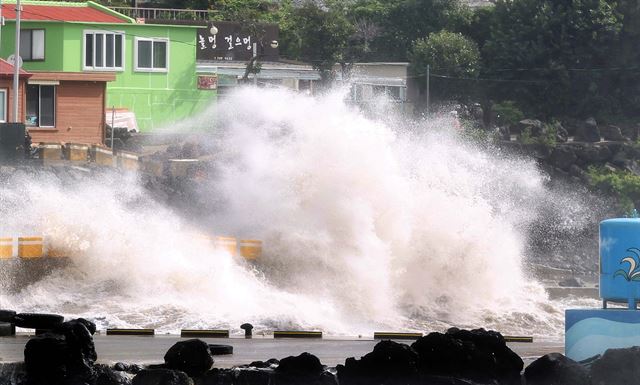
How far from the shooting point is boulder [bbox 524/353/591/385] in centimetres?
1517

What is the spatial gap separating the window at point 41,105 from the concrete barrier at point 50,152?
192 inches

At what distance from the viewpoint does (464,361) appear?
51.1 ft

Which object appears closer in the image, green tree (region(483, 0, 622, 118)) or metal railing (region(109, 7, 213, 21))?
green tree (region(483, 0, 622, 118))

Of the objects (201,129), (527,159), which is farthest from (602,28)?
(201,129)

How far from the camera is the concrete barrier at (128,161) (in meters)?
47.0

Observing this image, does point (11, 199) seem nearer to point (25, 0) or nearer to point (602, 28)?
point (25, 0)

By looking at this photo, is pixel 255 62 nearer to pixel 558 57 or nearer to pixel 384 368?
pixel 558 57

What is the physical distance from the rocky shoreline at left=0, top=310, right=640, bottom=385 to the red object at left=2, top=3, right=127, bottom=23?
41211mm

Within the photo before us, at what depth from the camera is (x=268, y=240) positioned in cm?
3241

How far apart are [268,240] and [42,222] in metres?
5.06

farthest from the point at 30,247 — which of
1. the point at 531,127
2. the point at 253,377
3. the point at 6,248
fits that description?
the point at 531,127

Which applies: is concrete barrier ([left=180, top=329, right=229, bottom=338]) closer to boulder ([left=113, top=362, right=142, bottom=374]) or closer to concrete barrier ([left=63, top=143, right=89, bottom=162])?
boulder ([left=113, top=362, right=142, bottom=374])

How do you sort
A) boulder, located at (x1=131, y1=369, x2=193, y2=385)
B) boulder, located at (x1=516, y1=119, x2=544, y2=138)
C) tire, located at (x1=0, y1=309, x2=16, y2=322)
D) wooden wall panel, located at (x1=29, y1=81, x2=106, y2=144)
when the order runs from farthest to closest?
boulder, located at (x1=516, y1=119, x2=544, y2=138) → wooden wall panel, located at (x1=29, y1=81, x2=106, y2=144) → tire, located at (x1=0, y1=309, x2=16, y2=322) → boulder, located at (x1=131, y1=369, x2=193, y2=385)

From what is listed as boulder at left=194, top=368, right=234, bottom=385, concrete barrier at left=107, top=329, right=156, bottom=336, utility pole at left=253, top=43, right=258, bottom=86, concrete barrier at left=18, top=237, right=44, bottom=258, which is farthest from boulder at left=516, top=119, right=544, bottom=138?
boulder at left=194, top=368, right=234, bottom=385
